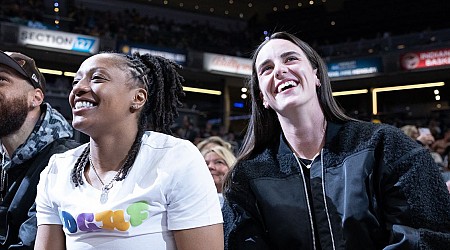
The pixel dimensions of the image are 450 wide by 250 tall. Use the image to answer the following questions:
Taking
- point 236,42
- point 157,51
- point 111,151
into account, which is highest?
point 236,42

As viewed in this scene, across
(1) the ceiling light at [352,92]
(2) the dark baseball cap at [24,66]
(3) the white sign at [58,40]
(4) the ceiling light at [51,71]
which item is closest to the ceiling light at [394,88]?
(1) the ceiling light at [352,92]

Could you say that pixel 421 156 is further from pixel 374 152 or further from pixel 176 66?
pixel 176 66

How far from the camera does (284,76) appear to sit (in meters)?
1.98

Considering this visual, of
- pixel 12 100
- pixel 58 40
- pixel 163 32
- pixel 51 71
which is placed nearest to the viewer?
pixel 12 100

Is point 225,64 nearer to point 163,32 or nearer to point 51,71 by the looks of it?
point 163,32

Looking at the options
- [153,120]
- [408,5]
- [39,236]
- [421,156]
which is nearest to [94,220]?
[39,236]

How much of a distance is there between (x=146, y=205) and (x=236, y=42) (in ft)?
61.5

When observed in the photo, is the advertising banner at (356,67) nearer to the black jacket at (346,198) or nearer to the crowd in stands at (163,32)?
the crowd in stands at (163,32)

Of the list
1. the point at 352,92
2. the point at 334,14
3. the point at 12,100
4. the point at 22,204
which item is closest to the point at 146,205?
the point at 22,204

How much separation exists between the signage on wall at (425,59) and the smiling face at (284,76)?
1451 centimetres

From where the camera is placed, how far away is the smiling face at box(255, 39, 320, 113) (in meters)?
1.95

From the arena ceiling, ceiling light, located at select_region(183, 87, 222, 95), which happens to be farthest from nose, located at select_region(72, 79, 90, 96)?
the arena ceiling

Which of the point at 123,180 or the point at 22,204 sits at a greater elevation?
the point at 123,180

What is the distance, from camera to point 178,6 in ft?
70.5
